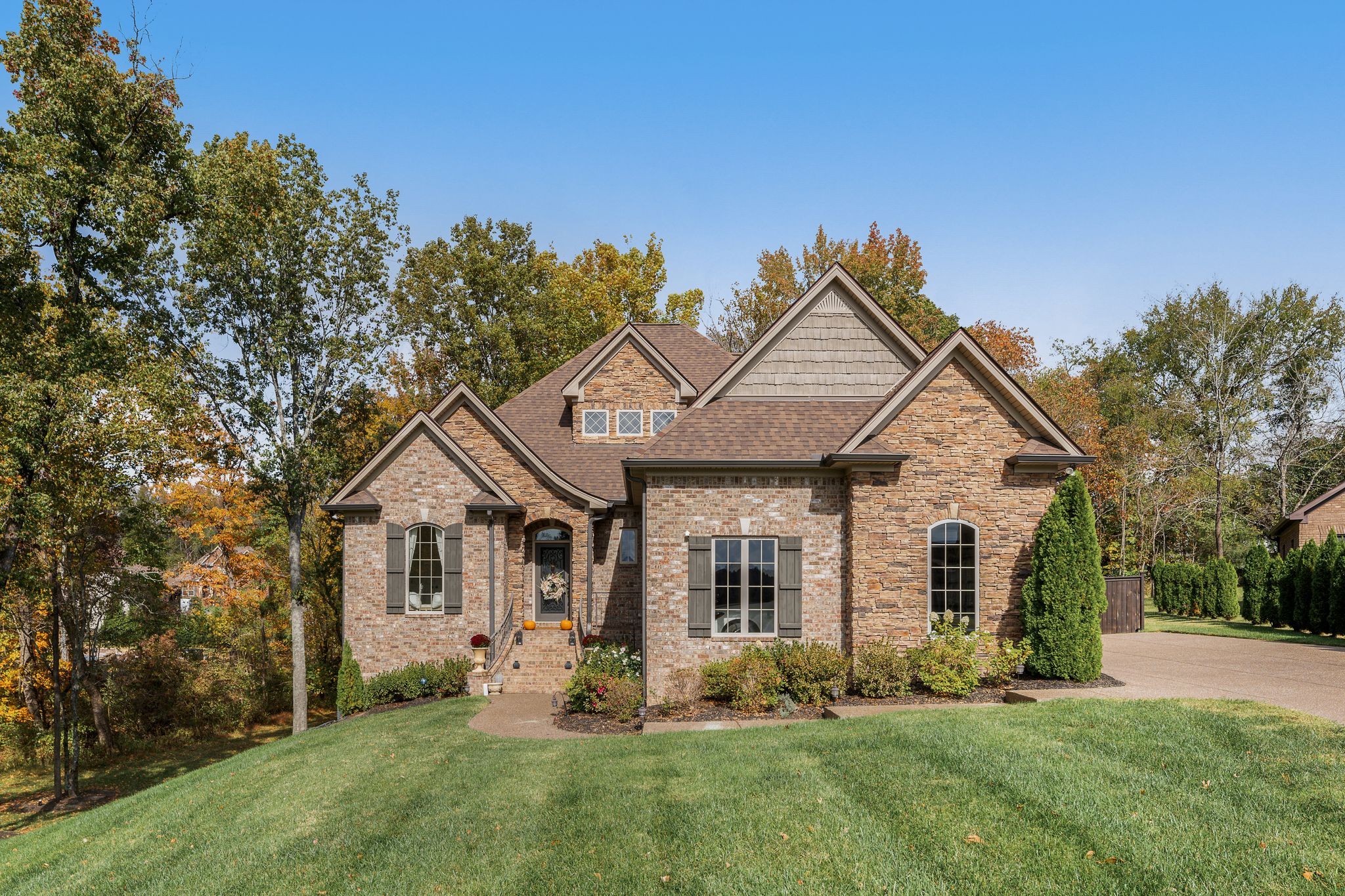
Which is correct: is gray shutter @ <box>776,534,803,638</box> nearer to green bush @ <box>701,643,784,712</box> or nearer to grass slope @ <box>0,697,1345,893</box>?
green bush @ <box>701,643,784,712</box>

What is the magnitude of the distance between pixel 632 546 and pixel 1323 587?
19.8 m

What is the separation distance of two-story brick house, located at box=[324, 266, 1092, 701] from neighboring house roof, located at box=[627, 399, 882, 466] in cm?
5

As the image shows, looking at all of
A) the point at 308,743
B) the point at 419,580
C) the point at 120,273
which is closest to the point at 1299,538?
the point at 419,580

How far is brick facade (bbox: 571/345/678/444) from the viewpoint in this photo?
67.7 ft

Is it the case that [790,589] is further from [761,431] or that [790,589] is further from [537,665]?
[537,665]

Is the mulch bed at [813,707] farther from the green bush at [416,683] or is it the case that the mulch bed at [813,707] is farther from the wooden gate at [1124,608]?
the wooden gate at [1124,608]

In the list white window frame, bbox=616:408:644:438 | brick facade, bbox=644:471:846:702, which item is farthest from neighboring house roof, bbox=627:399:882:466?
white window frame, bbox=616:408:644:438

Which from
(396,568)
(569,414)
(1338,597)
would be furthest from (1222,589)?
(396,568)

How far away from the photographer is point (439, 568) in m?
17.8

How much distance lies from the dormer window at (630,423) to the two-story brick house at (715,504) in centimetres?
5

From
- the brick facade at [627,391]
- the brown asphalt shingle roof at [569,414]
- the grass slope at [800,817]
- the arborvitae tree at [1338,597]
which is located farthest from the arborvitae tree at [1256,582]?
the brick facade at [627,391]

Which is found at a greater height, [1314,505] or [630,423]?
[630,423]

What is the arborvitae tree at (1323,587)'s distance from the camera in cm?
2138

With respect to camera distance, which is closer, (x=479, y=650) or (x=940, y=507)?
(x=940, y=507)
